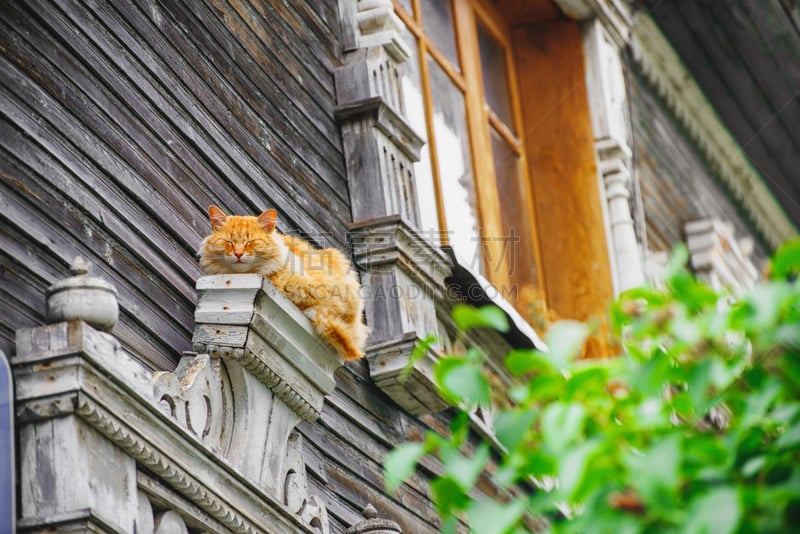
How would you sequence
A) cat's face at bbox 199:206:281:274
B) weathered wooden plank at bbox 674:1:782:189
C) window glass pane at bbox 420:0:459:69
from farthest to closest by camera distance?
weathered wooden plank at bbox 674:1:782:189 → window glass pane at bbox 420:0:459:69 → cat's face at bbox 199:206:281:274

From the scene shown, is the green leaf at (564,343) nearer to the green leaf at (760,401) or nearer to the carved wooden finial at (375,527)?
the green leaf at (760,401)

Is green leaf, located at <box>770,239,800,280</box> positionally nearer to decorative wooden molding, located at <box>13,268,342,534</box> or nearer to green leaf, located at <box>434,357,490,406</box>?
green leaf, located at <box>434,357,490,406</box>

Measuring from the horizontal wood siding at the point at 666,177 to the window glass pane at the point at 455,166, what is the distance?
2623 millimetres

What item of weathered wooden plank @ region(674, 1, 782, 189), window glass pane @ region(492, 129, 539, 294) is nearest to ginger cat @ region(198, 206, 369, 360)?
window glass pane @ region(492, 129, 539, 294)

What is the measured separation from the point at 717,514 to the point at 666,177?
926 cm

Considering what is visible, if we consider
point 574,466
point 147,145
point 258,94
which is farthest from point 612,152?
point 574,466

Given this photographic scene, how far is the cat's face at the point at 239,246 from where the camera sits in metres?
4.55

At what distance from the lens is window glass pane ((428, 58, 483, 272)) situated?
7.61 meters

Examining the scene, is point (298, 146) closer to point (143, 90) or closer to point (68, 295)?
point (143, 90)

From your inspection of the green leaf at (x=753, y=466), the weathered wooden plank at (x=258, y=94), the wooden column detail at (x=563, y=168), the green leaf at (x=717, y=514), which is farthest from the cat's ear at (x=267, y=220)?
the wooden column detail at (x=563, y=168)

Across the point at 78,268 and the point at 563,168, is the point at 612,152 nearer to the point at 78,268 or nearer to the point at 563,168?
the point at 563,168

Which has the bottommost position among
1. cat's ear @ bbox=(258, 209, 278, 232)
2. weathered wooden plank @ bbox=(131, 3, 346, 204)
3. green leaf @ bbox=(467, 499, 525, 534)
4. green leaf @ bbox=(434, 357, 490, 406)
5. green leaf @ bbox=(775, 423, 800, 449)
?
green leaf @ bbox=(467, 499, 525, 534)

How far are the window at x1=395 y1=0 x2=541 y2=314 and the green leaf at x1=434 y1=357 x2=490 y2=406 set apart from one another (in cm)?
447

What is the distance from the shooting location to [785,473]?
2.34m
